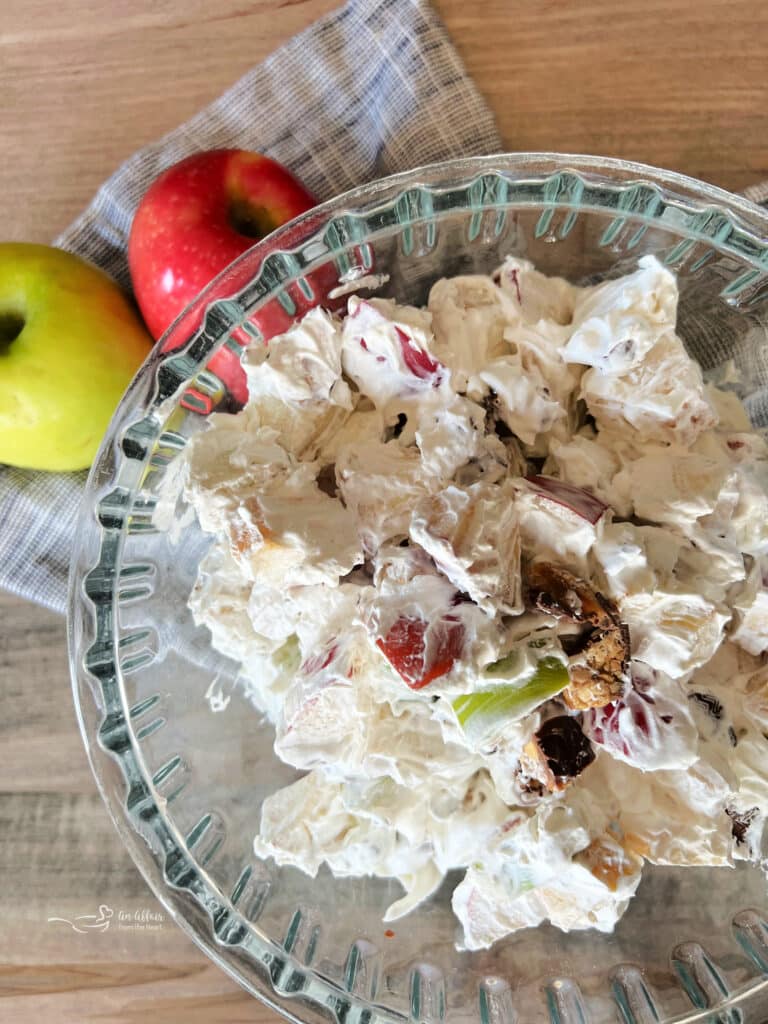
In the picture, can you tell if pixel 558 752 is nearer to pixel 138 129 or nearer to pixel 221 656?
pixel 221 656

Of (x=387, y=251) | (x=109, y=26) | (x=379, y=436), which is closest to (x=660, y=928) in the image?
(x=379, y=436)

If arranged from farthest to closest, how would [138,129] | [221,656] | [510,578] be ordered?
[138,129] → [221,656] → [510,578]

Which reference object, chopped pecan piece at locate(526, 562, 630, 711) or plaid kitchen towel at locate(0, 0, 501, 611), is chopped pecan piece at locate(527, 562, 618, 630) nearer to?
chopped pecan piece at locate(526, 562, 630, 711)

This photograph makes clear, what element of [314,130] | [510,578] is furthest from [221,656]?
[314,130]

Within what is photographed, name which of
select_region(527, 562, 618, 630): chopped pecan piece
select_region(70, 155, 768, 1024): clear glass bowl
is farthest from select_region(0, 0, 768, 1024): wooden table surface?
select_region(527, 562, 618, 630): chopped pecan piece

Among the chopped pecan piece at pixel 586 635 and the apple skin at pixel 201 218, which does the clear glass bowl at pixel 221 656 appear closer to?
the apple skin at pixel 201 218

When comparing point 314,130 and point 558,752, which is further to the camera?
point 314,130

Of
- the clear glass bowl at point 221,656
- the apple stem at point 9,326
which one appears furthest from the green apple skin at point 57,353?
the clear glass bowl at point 221,656
